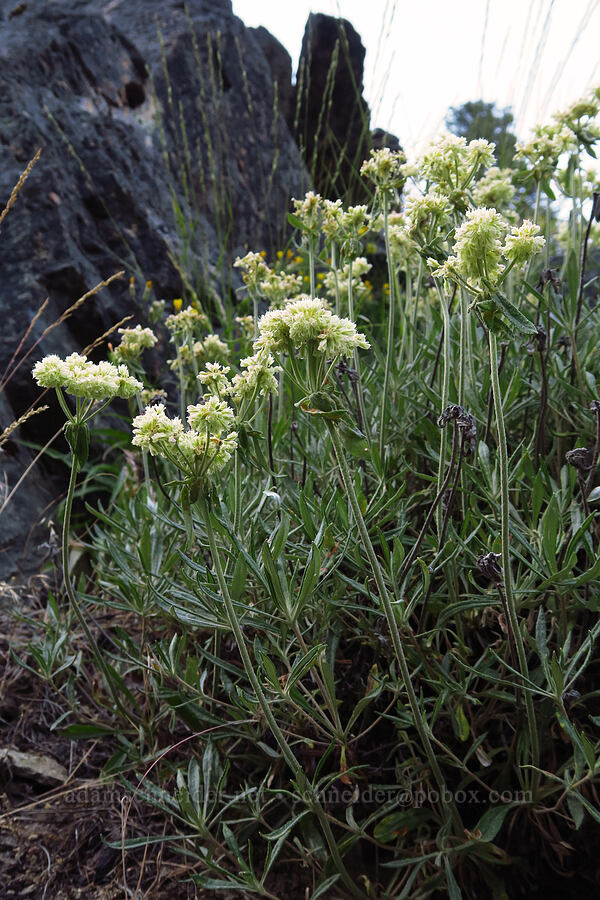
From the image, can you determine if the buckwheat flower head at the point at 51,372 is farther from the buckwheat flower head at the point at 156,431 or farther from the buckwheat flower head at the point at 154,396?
the buckwheat flower head at the point at 154,396

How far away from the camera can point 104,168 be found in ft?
13.7

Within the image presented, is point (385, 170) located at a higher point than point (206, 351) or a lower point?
higher

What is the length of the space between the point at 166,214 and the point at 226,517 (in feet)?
12.2

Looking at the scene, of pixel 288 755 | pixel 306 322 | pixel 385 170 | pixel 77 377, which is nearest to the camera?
pixel 306 322

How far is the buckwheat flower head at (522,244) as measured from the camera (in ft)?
3.80

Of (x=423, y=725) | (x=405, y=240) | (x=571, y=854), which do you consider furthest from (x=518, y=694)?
(x=405, y=240)

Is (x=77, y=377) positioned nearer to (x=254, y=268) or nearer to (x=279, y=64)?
(x=254, y=268)

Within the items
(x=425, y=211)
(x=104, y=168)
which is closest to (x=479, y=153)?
(x=425, y=211)

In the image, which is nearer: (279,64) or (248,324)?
(248,324)

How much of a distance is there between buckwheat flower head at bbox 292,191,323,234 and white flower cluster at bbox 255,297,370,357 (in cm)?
114

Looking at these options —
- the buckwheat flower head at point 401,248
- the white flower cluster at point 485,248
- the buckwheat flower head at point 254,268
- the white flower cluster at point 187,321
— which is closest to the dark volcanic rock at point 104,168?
the white flower cluster at point 187,321

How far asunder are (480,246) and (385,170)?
3.23 ft

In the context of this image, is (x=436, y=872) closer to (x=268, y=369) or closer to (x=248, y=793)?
(x=248, y=793)

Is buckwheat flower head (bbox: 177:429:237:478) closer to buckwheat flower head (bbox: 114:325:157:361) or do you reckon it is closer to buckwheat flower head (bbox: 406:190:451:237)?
buckwheat flower head (bbox: 406:190:451:237)
